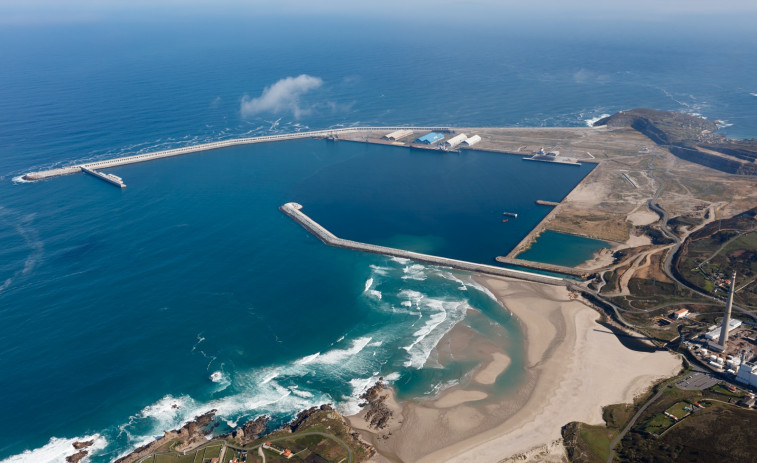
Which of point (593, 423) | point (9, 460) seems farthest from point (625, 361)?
point (9, 460)

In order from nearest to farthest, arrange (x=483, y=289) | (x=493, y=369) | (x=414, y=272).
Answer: (x=493, y=369), (x=483, y=289), (x=414, y=272)

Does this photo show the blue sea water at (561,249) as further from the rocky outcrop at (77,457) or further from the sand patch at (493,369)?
the rocky outcrop at (77,457)

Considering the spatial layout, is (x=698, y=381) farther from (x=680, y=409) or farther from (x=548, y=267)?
(x=548, y=267)

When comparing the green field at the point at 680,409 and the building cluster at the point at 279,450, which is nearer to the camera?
the building cluster at the point at 279,450

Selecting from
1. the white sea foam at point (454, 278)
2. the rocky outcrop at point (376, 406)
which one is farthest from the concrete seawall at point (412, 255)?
the rocky outcrop at point (376, 406)

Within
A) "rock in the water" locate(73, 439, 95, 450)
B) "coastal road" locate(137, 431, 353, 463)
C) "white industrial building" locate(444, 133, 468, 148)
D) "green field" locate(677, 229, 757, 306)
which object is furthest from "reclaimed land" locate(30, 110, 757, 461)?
"white industrial building" locate(444, 133, 468, 148)

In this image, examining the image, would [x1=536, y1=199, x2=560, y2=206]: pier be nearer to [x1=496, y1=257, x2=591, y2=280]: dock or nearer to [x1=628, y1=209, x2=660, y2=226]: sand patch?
[x1=628, y1=209, x2=660, y2=226]: sand patch

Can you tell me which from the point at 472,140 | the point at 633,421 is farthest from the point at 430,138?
the point at 633,421
